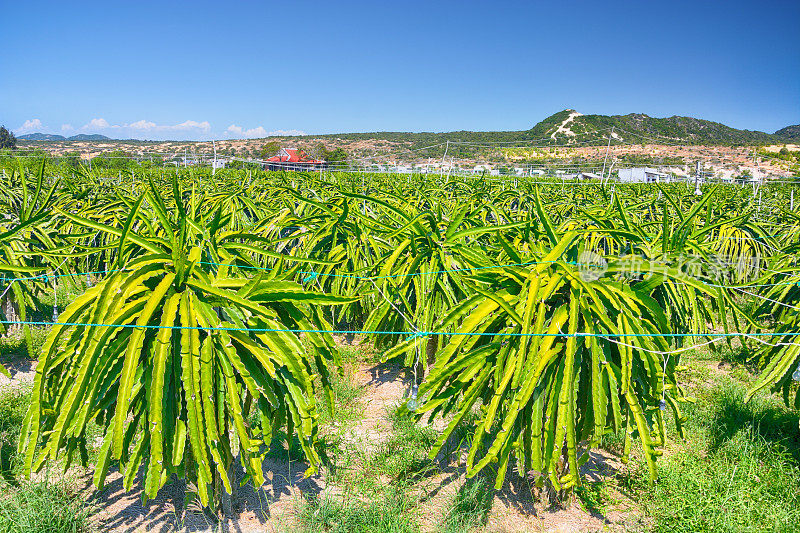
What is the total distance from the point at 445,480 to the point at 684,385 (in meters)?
3.00

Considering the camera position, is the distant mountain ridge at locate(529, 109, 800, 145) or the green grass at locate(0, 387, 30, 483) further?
the distant mountain ridge at locate(529, 109, 800, 145)

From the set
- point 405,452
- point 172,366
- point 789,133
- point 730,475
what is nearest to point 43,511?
point 172,366

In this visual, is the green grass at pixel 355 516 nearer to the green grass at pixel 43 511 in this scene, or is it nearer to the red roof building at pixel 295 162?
the green grass at pixel 43 511

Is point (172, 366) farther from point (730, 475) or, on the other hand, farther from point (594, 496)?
point (730, 475)

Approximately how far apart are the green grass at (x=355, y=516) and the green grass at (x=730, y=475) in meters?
1.40

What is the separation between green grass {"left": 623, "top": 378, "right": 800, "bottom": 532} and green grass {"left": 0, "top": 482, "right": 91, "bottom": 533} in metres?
3.05

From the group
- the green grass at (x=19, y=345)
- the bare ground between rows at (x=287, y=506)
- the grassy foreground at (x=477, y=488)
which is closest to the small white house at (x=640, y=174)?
the grassy foreground at (x=477, y=488)

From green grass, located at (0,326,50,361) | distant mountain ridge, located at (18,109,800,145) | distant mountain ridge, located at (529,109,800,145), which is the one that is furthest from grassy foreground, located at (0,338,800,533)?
distant mountain ridge, located at (529,109,800,145)

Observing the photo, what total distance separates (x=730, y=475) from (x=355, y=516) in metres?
2.40

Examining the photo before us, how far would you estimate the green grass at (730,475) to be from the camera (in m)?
2.60

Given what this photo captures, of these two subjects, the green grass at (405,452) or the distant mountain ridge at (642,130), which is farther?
the distant mountain ridge at (642,130)

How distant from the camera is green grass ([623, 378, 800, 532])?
260cm

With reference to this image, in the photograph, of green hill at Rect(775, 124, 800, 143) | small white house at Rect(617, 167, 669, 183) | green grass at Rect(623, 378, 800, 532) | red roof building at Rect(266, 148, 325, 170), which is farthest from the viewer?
green hill at Rect(775, 124, 800, 143)

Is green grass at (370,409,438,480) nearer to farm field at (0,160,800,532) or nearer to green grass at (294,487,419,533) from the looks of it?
farm field at (0,160,800,532)
